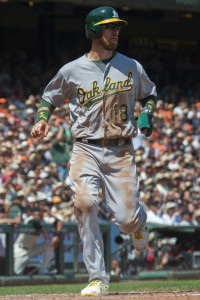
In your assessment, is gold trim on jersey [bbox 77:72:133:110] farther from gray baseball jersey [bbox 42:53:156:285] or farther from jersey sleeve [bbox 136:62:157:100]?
jersey sleeve [bbox 136:62:157:100]

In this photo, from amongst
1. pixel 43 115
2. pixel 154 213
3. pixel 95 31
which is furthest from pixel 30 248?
pixel 95 31

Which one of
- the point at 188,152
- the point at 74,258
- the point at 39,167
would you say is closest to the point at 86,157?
the point at 74,258

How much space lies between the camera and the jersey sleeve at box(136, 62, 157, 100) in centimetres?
588

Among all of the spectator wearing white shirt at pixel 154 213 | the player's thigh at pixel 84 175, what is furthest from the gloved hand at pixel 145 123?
the spectator wearing white shirt at pixel 154 213

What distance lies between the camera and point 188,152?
1695 centimetres

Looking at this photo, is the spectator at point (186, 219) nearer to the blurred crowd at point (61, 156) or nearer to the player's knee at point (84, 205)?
the blurred crowd at point (61, 156)

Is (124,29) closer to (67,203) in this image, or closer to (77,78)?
(67,203)

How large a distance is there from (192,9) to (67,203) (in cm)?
1079

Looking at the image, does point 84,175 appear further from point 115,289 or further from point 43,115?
point 115,289

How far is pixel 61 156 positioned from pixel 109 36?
29.6ft

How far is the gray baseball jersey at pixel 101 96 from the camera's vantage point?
223 inches

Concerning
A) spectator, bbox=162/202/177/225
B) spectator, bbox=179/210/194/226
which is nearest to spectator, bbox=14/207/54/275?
spectator, bbox=162/202/177/225

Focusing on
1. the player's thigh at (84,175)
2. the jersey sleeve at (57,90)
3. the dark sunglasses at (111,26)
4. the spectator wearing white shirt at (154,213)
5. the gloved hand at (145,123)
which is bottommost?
the spectator wearing white shirt at (154,213)

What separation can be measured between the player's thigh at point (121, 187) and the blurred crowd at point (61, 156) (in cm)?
525
